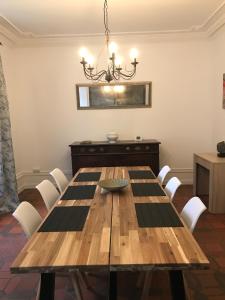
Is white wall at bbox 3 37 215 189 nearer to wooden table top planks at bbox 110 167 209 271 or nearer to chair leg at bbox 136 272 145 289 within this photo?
chair leg at bbox 136 272 145 289

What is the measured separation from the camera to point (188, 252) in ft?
4.13

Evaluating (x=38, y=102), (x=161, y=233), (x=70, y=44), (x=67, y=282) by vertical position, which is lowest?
(x=67, y=282)

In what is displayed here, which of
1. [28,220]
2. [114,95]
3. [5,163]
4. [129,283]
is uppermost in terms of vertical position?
[114,95]

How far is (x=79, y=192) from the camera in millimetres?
2277

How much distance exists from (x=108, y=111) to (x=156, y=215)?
311cm

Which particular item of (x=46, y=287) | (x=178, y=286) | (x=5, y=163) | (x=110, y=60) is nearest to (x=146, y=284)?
(x=178, y=286)

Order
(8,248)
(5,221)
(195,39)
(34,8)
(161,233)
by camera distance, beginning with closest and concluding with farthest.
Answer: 1. (161,233)
2. (8,248)
3. (34,8)
4. (5,221)
5. (195,39)

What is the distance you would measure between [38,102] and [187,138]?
9.72 ft

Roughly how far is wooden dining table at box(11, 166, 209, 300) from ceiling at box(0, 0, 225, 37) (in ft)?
Result: 8.25

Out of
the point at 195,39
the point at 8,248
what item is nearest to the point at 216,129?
the point at 195,39

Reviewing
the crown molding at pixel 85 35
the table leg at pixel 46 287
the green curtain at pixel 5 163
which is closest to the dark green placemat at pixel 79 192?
the table leg at pixel 46 287

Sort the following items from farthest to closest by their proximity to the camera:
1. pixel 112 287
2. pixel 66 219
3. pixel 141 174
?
pixel 141 174 → pixel 66 219 → pixel 112 287

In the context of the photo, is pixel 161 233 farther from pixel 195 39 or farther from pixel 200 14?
pixel 195 39

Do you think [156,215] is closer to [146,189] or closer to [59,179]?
[146,189]
